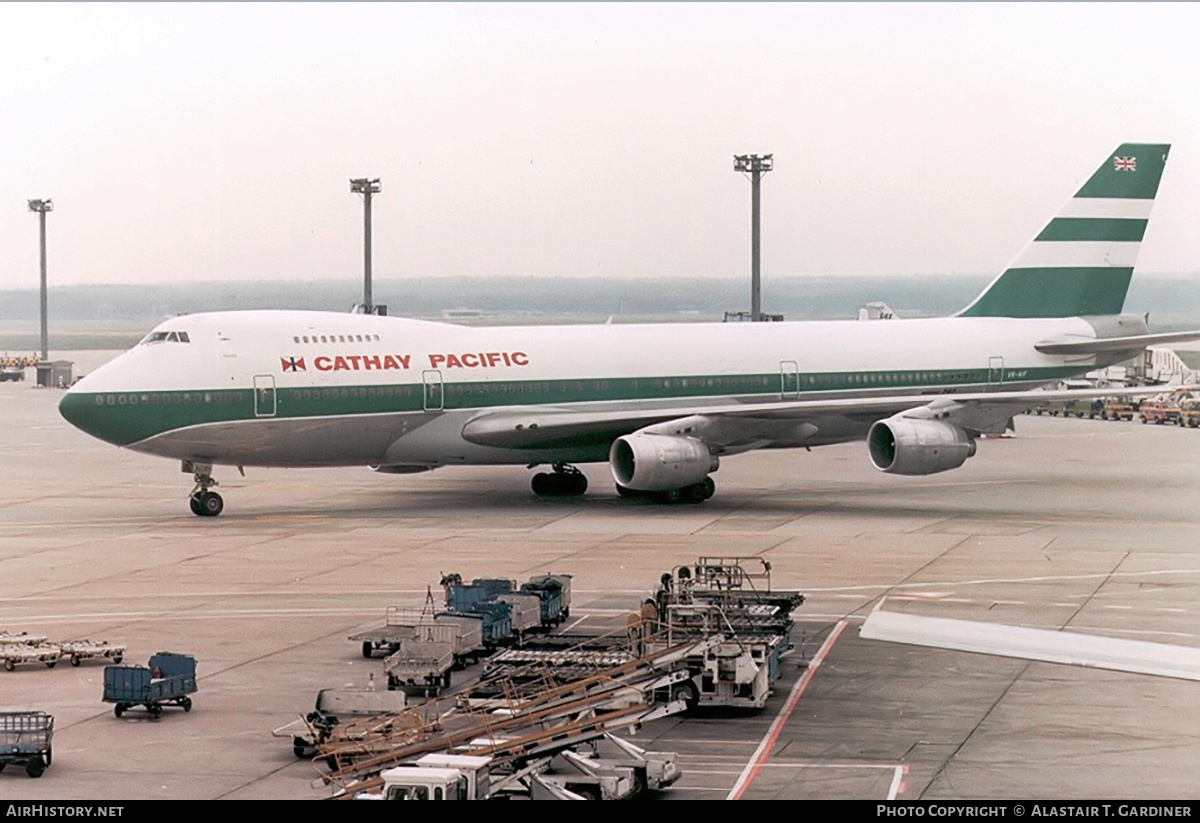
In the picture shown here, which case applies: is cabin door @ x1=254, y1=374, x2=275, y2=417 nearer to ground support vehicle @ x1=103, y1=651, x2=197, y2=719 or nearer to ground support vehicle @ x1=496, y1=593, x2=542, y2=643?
ground support vehicle @ x1=496, y1=593, x2=542, y2=643

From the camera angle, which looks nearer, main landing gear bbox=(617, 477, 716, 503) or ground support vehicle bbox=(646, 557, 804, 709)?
ground support vehicle bbox=(646, 557, 804, 709)

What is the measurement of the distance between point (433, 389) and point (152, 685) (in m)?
23.2

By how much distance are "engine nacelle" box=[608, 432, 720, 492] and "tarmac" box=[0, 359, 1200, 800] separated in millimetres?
887

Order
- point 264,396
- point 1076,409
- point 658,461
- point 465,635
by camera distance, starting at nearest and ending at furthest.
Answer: point 465,635 → point 264,396 → point 658,461 → point 1076,409

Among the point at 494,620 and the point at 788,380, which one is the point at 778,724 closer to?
the point at 494,620

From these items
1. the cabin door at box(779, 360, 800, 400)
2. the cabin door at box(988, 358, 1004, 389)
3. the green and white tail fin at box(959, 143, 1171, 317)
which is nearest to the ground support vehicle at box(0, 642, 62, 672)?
the cabin door at box(779, 360, 800, 400)

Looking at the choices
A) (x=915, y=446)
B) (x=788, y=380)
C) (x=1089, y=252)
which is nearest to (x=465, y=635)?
(x=915, y=446)

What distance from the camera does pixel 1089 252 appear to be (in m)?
57.2

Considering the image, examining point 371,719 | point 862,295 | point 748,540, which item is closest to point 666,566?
point 748,540

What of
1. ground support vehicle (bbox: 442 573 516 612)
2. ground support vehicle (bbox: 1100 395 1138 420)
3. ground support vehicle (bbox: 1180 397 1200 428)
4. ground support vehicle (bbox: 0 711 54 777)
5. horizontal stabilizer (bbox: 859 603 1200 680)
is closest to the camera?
ground support vehicle (bbox: 0 711 54 777)

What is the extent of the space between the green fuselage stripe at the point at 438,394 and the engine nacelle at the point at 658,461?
8.63ft

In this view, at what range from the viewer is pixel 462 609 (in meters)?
30.7

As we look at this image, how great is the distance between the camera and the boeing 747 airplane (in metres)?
45.0
